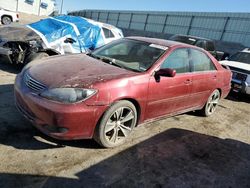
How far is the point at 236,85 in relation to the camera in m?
8.50

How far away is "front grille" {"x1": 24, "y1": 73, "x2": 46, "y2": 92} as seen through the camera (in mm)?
3575

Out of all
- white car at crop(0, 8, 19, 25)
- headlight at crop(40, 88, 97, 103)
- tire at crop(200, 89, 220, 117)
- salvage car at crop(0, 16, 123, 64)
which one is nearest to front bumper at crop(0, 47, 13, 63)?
salvage car at crop(0, 16, 123, 64)

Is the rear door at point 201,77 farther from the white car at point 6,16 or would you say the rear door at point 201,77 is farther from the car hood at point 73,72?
the white car at point 6,16

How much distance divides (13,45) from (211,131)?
5.42 meters

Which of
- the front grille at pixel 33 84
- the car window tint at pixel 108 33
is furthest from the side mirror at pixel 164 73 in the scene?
the car window tint at pixel 108 33

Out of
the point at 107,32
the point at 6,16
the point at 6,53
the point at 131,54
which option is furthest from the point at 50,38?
the point at 6,16

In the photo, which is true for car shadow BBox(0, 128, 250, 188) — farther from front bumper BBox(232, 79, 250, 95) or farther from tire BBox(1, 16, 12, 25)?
tire BBox(1, 16, 12, 25)

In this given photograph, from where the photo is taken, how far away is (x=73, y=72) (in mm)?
3893

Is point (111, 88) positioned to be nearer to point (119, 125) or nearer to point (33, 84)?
point (119, 125)

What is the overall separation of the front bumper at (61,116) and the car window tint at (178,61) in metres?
1.60

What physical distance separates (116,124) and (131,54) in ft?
4.50

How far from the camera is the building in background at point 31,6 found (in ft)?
145

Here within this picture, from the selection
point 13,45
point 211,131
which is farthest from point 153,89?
point 13,45

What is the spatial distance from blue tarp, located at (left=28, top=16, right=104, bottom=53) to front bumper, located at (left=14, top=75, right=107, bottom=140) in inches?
171
